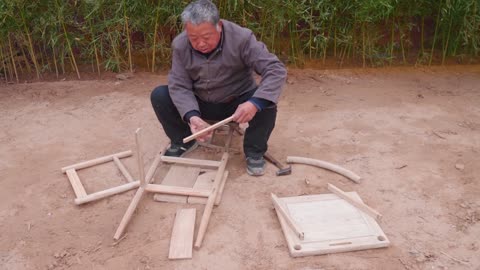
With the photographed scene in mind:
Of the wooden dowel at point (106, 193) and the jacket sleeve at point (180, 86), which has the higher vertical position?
the jacket sleeve at point (180, 86)

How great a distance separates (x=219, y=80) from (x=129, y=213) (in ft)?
3.40

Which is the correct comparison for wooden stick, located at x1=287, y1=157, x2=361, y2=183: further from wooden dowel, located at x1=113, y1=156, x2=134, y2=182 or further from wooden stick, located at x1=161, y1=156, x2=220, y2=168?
wooden dowel, located at x1=113, y1=156, x2=134, y2=182

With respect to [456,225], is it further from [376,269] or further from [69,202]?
[69,202]

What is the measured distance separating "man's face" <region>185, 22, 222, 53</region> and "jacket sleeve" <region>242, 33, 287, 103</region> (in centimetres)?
23

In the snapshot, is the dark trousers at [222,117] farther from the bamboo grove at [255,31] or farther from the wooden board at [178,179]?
the bamboo grove at [255,31]

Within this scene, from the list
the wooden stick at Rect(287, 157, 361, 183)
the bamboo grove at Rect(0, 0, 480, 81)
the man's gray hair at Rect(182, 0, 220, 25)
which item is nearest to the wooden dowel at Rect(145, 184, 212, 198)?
the wooden stick at Rect(287, 157, 361, 183)

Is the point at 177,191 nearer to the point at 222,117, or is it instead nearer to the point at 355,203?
the point at 222,117

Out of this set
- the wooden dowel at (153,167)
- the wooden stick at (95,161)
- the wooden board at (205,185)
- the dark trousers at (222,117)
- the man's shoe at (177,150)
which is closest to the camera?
the wooden board at (205,185)

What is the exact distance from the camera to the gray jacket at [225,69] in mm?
2783

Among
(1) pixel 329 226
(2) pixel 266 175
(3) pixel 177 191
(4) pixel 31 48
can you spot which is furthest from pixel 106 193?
(4) pixel 31 48

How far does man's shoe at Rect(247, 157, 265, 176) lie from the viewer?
3.05 meters

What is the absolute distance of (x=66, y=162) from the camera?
3.25 metres

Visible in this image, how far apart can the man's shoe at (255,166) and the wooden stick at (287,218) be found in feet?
1.21

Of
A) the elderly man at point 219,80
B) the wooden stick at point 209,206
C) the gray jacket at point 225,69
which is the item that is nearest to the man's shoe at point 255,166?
the elderly man at point 219,80
